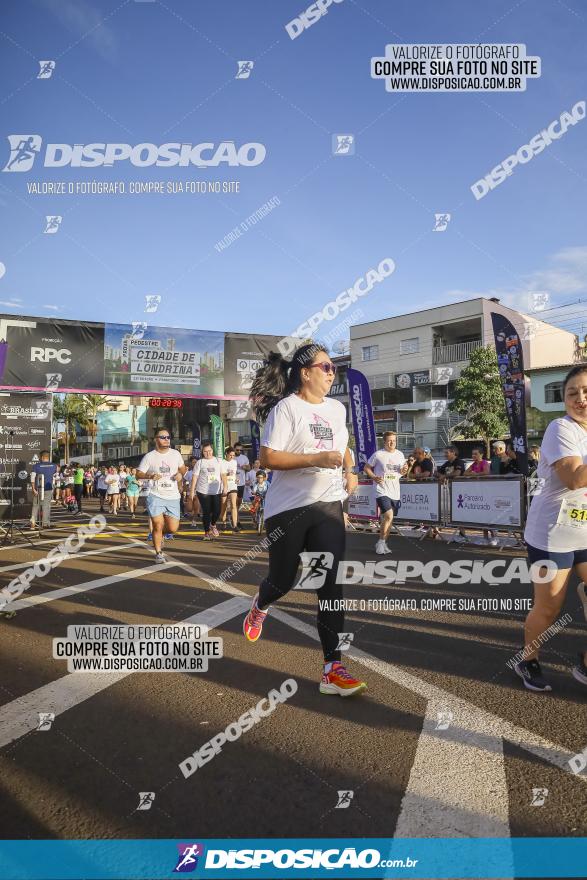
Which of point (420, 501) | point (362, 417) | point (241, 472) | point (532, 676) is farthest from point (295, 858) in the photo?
→ point (241, 472)

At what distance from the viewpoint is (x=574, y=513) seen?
3619 mm

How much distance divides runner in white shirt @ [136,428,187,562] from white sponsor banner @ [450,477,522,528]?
6.16m

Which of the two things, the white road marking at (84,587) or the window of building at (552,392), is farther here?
the window of building at (552,392)

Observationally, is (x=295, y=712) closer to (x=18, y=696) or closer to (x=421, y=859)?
(x=421, y=859)

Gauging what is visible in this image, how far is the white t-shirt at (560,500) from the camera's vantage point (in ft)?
11.6

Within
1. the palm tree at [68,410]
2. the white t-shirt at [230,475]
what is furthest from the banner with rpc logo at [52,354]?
the palm tree at [68,410]

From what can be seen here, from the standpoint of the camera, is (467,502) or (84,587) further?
(467,502)

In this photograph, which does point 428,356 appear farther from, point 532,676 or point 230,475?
point 532,676

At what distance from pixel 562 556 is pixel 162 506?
263 inches

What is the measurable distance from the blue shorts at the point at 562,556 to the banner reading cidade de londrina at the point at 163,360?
2207 cm

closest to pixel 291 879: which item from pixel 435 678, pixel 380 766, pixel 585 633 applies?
pixel 380 766

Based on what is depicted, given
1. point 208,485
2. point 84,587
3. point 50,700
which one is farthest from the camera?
point 208,485

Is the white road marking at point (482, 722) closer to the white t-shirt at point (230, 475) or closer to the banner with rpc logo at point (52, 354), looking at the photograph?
the white t-shirt at point (230, 475)

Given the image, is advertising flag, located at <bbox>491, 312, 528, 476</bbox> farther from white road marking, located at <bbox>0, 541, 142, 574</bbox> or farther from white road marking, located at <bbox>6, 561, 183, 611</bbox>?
white road marking, located at <bbox>0, 541, 142, 574</bbox>
